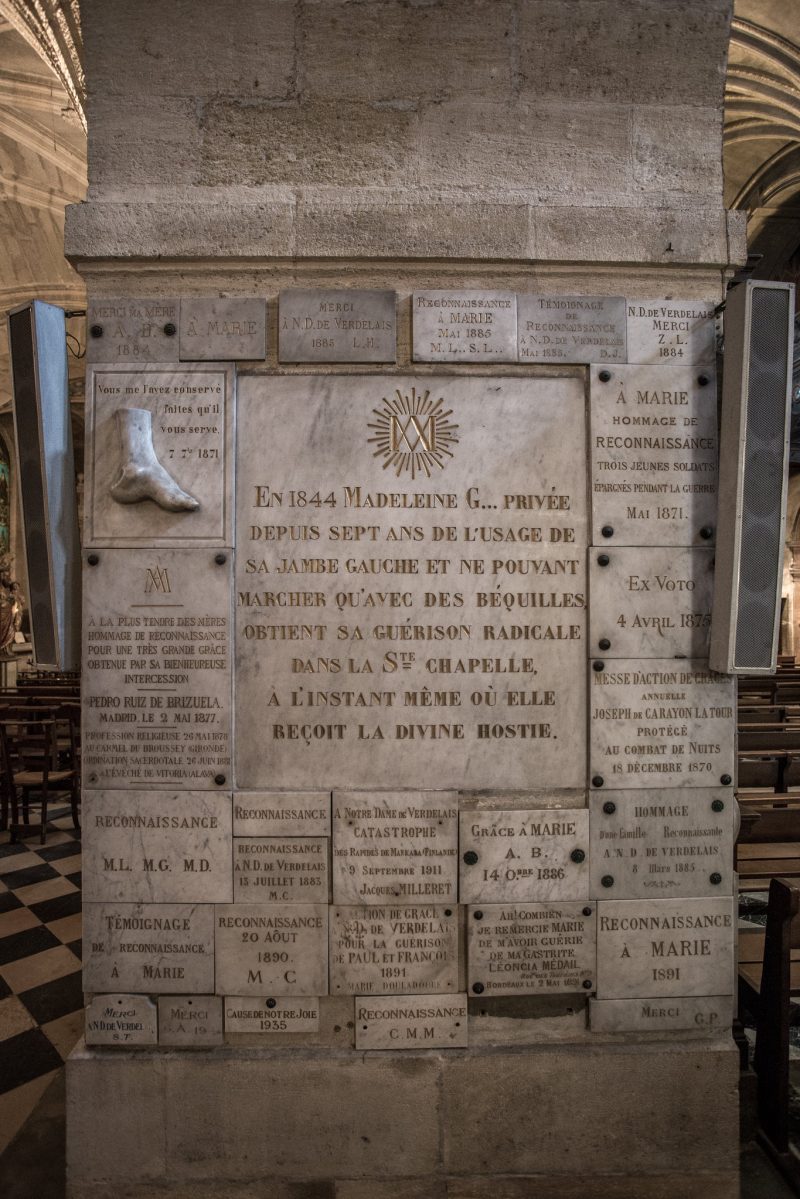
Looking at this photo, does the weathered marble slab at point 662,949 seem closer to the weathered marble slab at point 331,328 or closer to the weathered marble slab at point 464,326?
the weathered marble slab at point 464,326

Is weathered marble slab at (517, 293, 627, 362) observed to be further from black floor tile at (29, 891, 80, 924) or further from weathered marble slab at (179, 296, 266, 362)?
black floor tile at (29, 891, 80, 924)

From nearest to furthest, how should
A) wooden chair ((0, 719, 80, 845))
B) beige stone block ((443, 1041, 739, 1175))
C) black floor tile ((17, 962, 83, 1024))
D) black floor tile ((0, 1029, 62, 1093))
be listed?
beige stone block ((443, 1041, 739, 1175)) < black floor tile ((0, 1029, 62, 1093)) < black floor tile ((17, 962, 83, 1024)) < wooden chair ((0, 719, 80, 845))

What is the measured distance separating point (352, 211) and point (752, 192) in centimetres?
1192

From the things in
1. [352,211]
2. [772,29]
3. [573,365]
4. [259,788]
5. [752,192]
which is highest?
[752,192]

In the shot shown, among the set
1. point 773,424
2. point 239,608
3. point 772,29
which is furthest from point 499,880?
point 772,29

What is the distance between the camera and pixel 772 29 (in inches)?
261

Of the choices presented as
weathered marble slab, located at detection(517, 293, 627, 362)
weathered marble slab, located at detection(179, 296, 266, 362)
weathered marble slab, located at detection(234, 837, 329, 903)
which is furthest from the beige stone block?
weathered marble slab, located at detection(179, 296, 266, 362)

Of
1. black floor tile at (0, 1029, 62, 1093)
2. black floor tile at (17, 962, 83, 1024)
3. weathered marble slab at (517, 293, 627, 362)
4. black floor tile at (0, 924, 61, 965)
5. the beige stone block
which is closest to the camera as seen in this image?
the beige stone block

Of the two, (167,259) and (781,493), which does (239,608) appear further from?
(781,493)

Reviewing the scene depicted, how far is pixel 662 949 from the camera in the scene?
2055mm

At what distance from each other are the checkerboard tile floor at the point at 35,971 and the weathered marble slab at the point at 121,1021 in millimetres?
672

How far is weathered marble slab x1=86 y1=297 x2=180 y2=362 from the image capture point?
2068mm

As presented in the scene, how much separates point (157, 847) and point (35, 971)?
2132 mm

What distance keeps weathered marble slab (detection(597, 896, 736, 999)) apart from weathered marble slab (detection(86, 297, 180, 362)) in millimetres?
2356
